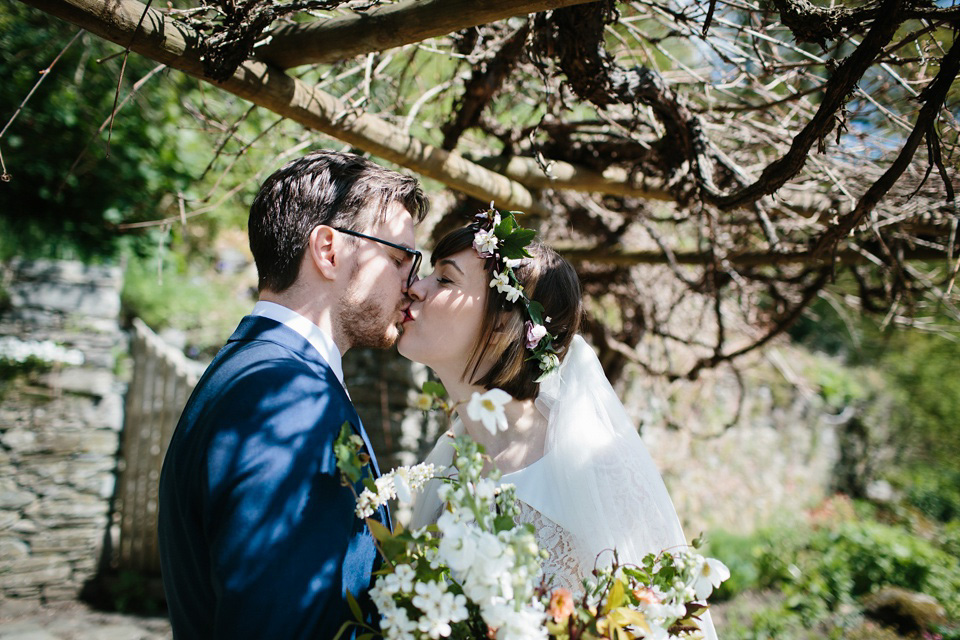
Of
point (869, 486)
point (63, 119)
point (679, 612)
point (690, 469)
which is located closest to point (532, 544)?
point (679, 612)

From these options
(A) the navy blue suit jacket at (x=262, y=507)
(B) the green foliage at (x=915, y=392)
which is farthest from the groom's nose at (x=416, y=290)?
(B) the green foliage at (x=915, y=392)

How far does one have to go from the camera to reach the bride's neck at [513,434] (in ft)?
7.64

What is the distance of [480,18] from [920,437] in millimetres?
13326

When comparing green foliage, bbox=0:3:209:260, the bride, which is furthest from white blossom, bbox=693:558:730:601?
green foliage, bbox=0:3:209:260

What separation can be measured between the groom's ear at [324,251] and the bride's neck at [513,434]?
0.77 metres

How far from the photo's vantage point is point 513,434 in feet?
7.93

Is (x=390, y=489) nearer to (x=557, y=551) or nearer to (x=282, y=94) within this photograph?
(x=557, y=551)

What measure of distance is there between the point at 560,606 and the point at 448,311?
1.22m

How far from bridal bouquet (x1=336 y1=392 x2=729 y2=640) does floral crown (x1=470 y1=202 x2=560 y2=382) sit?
93cm

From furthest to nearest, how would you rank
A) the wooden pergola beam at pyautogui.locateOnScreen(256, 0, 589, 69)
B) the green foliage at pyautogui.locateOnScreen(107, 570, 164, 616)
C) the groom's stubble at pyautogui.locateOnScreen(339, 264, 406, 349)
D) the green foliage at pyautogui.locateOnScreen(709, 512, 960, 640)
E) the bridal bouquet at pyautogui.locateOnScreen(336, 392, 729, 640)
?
the green foliage at pyautogui.locateOnScreen(709, 512, 960, 640)
the green foliage at pyautogui.locateOnScreen(107, 570, 164, 616)
the groom's stubble at pyautogui.locateOnScreen(339, 264, 406, 349)
the wooden pergola beam at pyautogui.locateOnScreen(256, 0, 589, 69)
the bridal bouquet at pyautogui.locateOnScreen(336, 392, 729, 640)

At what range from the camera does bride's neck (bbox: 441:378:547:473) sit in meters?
2.33

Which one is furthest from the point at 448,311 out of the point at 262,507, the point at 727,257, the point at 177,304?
the point at 177,304

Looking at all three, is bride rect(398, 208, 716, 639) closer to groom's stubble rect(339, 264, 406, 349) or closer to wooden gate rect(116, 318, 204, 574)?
groom's stubble rect(339, 264, 406, 349)

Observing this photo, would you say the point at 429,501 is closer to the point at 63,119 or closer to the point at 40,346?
the point at 40,346
